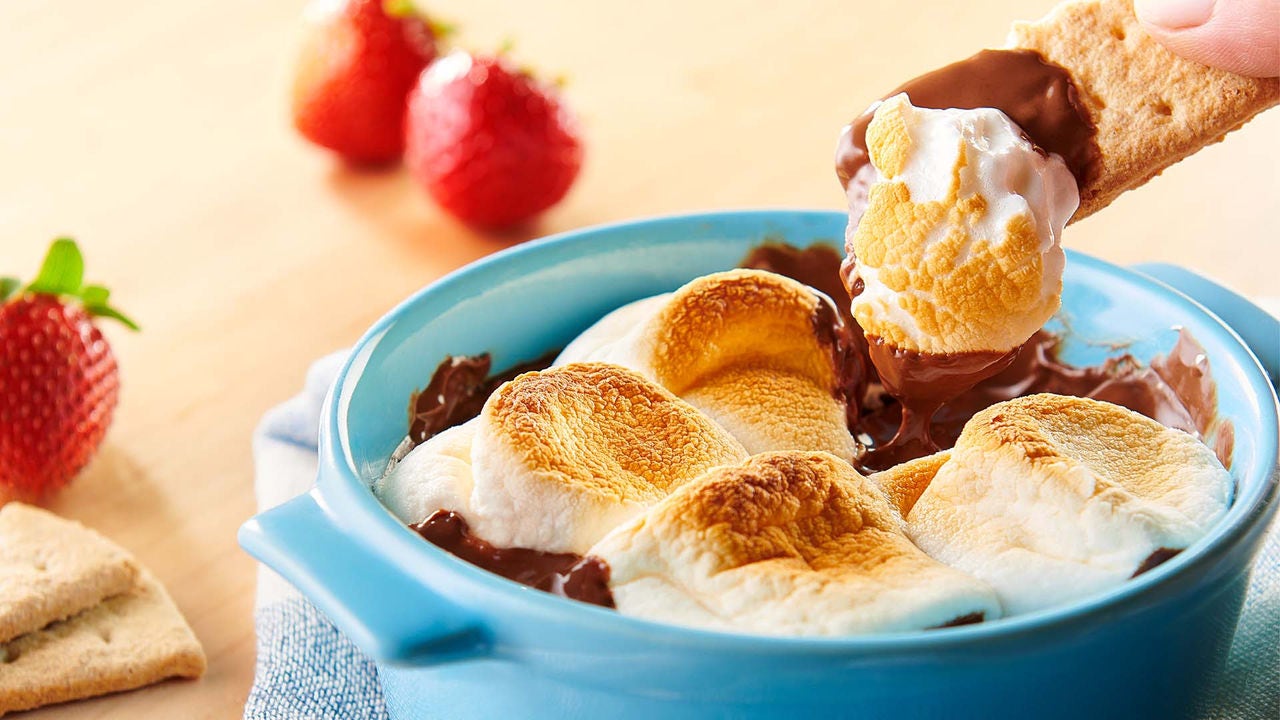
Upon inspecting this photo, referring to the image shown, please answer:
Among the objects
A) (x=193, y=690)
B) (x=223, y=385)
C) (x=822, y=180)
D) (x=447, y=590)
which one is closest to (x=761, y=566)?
(x=447, y=590)

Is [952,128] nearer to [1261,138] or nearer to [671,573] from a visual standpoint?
[671,573]

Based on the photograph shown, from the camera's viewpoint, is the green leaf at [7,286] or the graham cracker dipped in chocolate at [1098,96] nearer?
the graham cracker dipped in chocolate at [1098,96]

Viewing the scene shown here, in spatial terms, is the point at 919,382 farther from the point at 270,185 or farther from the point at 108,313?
the point at 270,185

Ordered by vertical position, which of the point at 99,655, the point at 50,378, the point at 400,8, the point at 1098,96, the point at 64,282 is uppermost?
the point at 1098,96

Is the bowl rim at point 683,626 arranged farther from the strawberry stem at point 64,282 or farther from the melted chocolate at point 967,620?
the strawberry stem at point 64,282

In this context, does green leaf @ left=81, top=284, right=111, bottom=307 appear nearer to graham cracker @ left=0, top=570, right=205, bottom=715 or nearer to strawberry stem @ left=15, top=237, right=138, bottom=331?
strawberry stem @ left=15, top=237, right=138, bottom=331

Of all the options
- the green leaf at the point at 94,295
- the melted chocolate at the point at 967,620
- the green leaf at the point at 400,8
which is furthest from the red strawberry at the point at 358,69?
the melted chocolate at the point at 967,620

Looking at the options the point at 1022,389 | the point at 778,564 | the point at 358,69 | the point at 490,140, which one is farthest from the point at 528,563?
the point at 358,69
